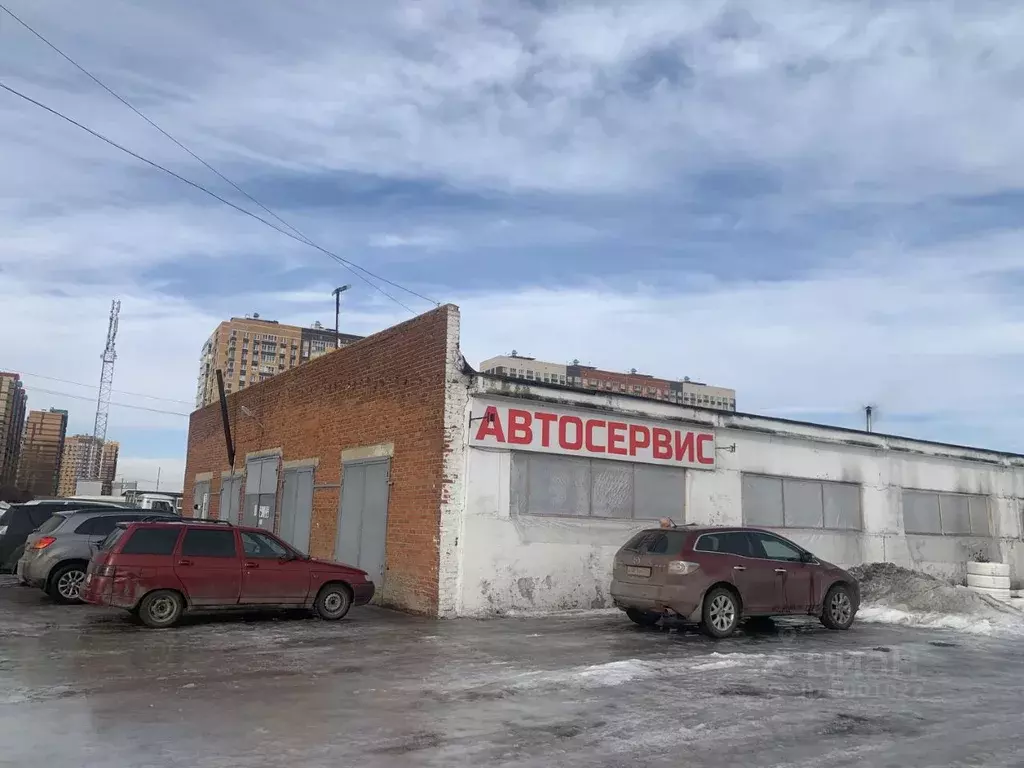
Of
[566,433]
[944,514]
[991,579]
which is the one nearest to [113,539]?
[566,433]

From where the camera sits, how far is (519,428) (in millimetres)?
14938

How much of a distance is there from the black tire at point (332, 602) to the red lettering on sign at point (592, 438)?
5312mm

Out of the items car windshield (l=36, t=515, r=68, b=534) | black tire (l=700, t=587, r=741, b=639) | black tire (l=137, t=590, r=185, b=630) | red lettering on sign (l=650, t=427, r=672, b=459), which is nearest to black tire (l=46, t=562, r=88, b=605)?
car windshield (l=36, t=515, r=68, b=534)

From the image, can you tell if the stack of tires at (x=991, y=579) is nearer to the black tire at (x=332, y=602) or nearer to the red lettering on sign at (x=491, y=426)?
the red lettering on sign at (x=491, y=426)

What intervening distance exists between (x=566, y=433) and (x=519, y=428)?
1.05m

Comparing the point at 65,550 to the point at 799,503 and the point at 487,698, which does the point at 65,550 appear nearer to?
the point at 487,698

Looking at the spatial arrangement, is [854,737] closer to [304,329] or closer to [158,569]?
[158,569]

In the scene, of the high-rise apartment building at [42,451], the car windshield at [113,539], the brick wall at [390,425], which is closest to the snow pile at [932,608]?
the brick wall at [390,425]

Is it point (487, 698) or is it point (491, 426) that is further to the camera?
point (491, 426)

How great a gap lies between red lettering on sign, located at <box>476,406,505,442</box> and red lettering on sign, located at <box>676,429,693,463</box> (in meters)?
4.31

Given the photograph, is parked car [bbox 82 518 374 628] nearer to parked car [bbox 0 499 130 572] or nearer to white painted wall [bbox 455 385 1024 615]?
white painted wall [bbox 455 385 1024 615]

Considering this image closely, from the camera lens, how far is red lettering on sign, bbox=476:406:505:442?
1444cm

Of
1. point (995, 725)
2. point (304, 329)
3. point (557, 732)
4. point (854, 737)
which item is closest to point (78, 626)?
point (557, 732)

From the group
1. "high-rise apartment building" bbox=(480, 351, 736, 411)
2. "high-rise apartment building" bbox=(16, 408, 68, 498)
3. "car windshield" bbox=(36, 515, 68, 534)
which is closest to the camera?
"car windshield" bbox=(36, 515, 68, 534)
